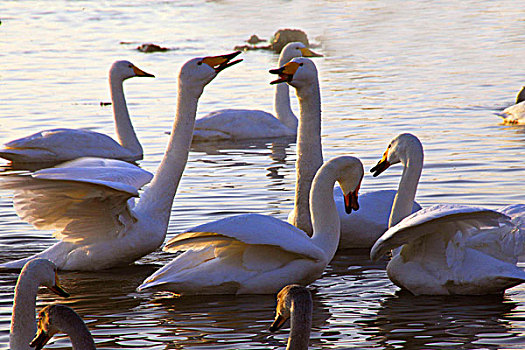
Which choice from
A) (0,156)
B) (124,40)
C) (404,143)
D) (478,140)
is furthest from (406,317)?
(124,40)

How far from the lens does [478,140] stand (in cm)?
1268

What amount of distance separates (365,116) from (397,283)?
7.92 m

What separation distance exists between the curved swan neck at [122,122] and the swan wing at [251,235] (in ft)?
19.9

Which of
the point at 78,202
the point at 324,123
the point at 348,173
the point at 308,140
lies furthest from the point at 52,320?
the point at 324,123

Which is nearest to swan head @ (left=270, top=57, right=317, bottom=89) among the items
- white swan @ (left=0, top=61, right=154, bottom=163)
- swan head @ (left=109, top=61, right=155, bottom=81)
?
white swan @ (left=0, top=61, right=154, bottom=163)

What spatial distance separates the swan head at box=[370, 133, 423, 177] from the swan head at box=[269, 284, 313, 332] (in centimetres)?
274

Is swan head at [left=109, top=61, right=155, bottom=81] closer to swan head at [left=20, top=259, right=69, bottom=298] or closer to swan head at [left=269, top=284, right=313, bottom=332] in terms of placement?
swan head at [left=20, top=259, right=69, bottom=298]

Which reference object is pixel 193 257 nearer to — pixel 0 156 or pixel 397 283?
pixel 397 283

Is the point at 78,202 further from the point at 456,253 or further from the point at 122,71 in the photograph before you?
the point at 122,71

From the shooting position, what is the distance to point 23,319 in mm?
5312

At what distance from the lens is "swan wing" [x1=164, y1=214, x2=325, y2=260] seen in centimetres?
671

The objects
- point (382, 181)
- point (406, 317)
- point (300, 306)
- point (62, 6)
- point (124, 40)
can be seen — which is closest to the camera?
point (300, 306)

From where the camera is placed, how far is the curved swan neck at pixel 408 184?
25.0 ft

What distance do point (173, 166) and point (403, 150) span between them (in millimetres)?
1882
